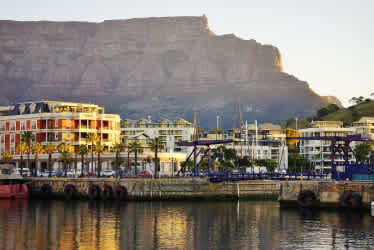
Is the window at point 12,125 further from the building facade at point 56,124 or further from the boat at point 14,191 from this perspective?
the boat at point 14,191

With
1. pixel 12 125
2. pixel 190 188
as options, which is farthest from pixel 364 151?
pixel 12 125

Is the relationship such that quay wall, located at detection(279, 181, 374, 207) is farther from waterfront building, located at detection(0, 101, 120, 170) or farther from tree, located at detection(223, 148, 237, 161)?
waterfront building, located at detection(0, 101, 120, 170)

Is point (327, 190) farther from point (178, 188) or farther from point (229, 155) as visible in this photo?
point (229, 155)

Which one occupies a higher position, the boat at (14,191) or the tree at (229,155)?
the tree at (229,155)

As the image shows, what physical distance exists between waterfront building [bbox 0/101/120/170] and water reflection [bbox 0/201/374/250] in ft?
219

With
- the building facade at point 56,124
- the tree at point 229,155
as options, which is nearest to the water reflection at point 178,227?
the tree at point 229,155

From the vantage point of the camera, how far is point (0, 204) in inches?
4402

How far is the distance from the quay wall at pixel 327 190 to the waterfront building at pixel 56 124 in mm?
79741

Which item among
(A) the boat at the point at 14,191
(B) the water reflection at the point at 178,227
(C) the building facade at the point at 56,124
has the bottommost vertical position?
(B) the water reflection at the point at 178,227

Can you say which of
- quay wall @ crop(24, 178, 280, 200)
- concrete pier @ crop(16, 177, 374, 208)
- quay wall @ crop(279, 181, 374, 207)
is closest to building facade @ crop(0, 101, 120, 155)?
concrete pier @ crop(16, 177, 374, 208)

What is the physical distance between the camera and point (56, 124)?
174000mm

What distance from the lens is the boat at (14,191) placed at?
122312mm

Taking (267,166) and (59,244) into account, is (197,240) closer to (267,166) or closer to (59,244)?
(59,244)

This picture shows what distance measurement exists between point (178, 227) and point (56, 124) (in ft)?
325
